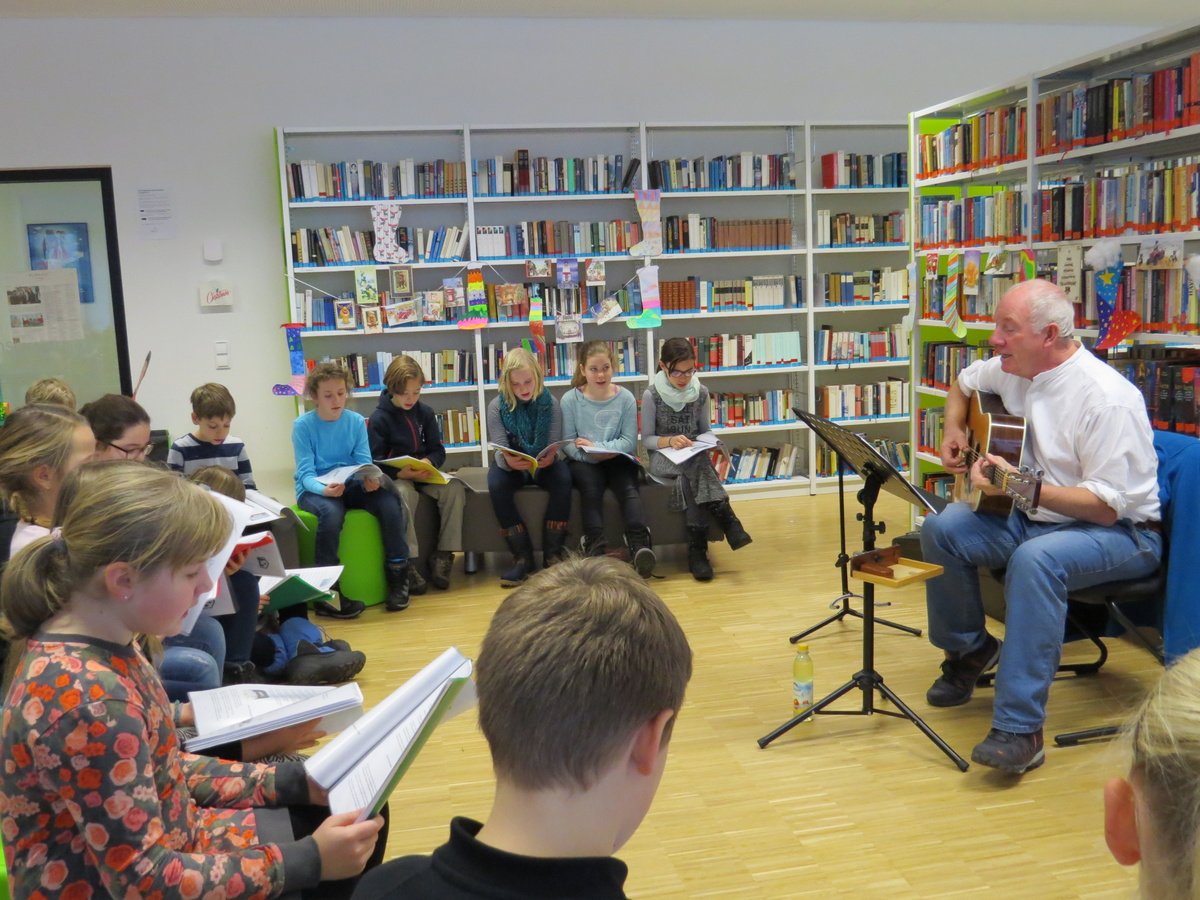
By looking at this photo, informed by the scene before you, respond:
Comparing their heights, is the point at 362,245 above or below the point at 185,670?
above

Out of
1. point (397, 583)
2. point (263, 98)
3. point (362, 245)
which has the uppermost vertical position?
point (263, 98)

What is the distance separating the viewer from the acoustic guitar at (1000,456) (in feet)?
11.0

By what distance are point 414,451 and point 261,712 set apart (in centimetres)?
358

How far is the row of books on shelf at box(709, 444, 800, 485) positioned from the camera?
7.36 metres

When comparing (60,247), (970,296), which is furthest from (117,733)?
(60,247)

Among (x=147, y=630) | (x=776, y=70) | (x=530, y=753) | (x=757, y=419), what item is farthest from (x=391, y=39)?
(x=530, y=753)

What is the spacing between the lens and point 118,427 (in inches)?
151

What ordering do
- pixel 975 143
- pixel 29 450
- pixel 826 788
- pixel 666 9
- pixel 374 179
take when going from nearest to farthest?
1. pixel 29 450
2. pixel 826 788
3. pixel 975 143
4. pixel 374 179
5. pixel 666 9

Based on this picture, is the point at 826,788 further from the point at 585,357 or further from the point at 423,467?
the point at 585,357

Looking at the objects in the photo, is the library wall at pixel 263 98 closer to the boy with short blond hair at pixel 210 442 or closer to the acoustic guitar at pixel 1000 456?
the boy with short blond hair at pixel 210 442

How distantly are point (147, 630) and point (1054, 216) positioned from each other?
413cm

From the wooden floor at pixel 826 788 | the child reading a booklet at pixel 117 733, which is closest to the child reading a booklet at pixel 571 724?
the child reading a booklet at pixel 117 733

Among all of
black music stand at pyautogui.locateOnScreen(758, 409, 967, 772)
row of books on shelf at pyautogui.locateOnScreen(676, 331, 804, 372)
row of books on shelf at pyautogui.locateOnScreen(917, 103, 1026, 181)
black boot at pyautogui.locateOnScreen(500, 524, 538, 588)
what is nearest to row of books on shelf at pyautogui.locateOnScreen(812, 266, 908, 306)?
row of books on shelf at pyautogui.locateOnScreen(676, 331, 804, 372)

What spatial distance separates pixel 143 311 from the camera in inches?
267
